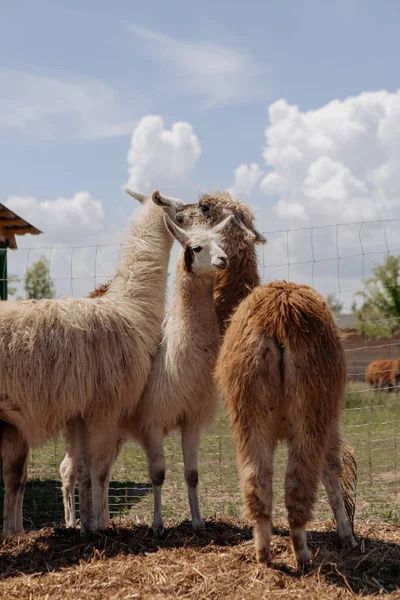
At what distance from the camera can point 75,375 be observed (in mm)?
6125

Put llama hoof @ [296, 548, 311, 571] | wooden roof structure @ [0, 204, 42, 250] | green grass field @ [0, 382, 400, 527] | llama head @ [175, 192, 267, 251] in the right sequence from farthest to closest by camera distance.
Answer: wooden roof structure @ [0, 204, 42, 250], green grass field @ [0, 382, 400, 527], llama head @ [175, 192, 267, 251], llama hoof @ [296, 548, 311, 571]

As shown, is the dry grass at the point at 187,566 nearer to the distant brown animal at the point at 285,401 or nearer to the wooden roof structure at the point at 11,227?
the distant brown animal at the point at 285,401

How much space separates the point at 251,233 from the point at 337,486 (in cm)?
236

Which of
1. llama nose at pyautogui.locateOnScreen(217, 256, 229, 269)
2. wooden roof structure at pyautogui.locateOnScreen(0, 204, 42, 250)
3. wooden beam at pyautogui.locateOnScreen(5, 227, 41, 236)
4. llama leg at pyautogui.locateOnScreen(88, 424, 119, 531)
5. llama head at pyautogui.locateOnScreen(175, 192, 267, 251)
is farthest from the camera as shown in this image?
wooden beam at pyautogui.locateOnScreen(5, 227, 41, 236)

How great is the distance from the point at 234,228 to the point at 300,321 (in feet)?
6.34

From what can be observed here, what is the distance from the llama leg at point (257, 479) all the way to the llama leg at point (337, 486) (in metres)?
0.95

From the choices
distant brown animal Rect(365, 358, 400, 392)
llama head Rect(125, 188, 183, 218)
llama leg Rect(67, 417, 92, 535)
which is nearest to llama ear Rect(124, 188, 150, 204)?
llama head Rect(125, 188, 183, 218)

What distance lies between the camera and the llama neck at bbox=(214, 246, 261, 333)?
659 centimetres

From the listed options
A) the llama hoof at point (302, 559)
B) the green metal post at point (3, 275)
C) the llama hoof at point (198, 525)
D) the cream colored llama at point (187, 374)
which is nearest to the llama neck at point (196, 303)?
the cream colored llama at point (187, 374)

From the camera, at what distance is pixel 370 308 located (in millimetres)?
37500

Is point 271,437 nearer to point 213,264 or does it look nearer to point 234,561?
point 234,561

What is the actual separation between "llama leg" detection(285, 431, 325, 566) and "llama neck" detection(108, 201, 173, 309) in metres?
2.46

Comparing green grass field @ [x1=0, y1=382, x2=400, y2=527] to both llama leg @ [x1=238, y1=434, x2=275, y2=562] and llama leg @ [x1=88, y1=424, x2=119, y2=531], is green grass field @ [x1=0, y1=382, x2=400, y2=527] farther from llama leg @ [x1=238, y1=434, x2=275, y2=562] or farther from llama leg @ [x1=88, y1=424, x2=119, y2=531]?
llama leg @ [x1=238, y1=434, x2=275, y2=562]

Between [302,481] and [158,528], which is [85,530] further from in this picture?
[302,481]
